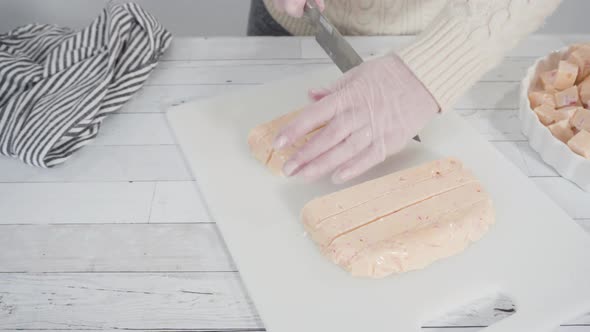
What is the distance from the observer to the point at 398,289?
34.3 inches

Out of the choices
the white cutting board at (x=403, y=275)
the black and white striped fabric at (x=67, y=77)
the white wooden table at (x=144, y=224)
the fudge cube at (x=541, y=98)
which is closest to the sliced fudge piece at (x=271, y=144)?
the white cutting board at (x=403, y=275)

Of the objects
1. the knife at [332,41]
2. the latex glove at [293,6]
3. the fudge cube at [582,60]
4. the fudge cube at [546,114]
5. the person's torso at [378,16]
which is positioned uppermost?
the person's torso at [378,16]

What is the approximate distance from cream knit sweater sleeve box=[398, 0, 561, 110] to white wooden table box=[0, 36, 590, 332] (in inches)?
7.9

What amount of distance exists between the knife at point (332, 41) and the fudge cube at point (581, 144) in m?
0.41

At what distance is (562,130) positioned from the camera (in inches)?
41.8

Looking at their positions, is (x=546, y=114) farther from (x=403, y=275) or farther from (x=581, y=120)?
(x=403, y=275)

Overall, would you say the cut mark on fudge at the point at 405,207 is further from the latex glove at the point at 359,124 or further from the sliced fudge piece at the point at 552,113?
the sliced fudge piece at the point at 552,113

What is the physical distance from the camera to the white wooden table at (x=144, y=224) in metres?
0.86

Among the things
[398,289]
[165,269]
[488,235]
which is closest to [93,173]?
[165,269]

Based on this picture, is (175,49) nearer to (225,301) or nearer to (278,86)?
(278,86)

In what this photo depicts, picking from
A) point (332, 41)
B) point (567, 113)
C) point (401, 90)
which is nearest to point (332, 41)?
point (332, 41)

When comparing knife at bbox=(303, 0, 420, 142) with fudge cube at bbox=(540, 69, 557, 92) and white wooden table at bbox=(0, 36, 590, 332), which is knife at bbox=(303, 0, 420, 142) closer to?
white wooden table at bbox=(0, 36, 590, 332)

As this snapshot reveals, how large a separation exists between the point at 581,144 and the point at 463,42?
0.27 m

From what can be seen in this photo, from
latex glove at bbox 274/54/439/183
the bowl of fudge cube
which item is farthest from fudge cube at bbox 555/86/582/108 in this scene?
latex glove at bbox 274/54/439/183
